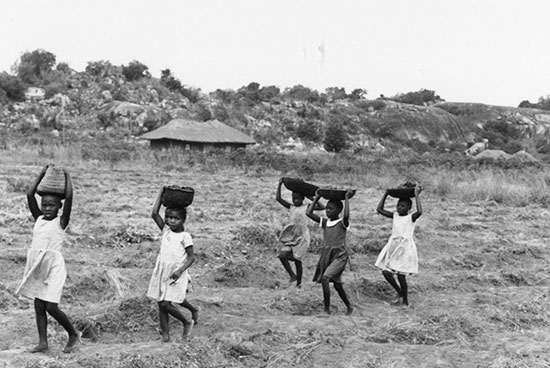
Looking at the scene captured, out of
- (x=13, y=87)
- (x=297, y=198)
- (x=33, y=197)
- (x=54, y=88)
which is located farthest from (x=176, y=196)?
(x=54, y=88)

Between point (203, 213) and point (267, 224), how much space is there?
1722 millimetres

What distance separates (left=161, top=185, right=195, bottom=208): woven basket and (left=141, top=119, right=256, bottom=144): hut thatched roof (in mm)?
26626

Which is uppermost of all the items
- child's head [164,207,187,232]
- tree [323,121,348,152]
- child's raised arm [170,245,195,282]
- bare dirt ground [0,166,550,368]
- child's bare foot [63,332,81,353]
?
child's head [164,207,187,232]

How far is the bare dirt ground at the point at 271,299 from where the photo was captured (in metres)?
4.50

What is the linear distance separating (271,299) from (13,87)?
134ft

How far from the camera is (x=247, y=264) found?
304 inches

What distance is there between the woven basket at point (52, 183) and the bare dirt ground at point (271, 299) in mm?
1172

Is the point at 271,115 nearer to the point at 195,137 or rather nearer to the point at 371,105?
the point at 371,105

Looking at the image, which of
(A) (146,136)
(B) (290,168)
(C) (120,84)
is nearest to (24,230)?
(B) (290,168)

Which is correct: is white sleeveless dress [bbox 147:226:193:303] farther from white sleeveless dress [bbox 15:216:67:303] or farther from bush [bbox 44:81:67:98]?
bush [bbox 44:81:67:98]

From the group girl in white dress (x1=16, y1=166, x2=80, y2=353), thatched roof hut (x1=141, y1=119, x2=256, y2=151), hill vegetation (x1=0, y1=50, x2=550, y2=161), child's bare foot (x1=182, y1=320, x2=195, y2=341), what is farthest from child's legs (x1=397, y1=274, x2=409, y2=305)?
hill vegetation (x1=0, y1=50, x2=550, y2=161)

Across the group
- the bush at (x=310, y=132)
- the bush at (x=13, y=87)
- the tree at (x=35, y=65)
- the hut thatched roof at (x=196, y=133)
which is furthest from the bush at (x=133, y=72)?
the hut thatched roof at (x=196, y=133)

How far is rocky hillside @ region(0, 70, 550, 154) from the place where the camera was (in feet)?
132

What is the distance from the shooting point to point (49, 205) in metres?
4.30
